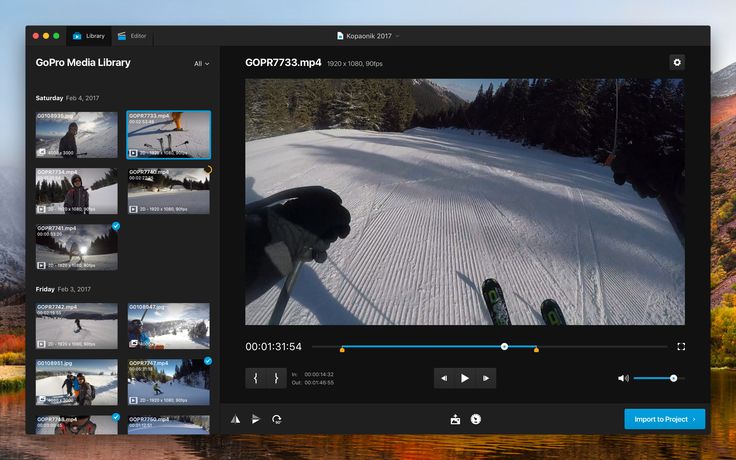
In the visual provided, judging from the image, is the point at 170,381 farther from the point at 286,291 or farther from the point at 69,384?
the point at 286,291

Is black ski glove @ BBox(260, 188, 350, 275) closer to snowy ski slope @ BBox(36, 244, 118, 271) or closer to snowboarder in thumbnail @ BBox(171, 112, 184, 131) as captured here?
snowboarder in thumbnail @ BBox(171, 112, 184, 131)

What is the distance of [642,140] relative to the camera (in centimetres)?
623

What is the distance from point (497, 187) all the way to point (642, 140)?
6.23ft

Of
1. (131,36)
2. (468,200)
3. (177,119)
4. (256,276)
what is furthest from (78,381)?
(468,200)

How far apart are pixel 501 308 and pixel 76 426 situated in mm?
4494

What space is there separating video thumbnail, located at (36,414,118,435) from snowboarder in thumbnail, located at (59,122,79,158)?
2.57 meters

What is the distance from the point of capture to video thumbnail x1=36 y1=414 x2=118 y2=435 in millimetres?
5555

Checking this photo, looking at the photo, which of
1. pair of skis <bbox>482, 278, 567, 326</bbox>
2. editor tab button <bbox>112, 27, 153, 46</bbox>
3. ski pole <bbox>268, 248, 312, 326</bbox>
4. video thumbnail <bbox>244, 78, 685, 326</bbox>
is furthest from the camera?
pair of skis <bbox>482, 278, 567, 326</bbox>

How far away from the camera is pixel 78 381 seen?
17.9 ft

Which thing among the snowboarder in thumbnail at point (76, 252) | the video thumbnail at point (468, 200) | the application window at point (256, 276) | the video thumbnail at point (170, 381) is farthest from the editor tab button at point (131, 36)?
the video thumbnail at point (170, 381)

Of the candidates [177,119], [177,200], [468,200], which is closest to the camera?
[177,200]

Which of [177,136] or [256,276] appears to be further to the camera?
[256,276]

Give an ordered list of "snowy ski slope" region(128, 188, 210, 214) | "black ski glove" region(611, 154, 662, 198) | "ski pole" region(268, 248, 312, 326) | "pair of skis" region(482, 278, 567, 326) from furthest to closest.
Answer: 1. "black ski glove" region(611, 154, 662, 198)
2. "pair of skis" region(482, 278, 567, 326)
3. "ski pole" region(268, 248, 312, 326)
4. "snowy ski slope" region(128, 188, 210, 214)

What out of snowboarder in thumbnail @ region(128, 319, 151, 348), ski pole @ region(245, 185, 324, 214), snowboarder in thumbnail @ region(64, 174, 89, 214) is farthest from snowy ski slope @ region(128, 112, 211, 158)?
snowboarder in thumbnail @ region(128, 319, 151, 348)
